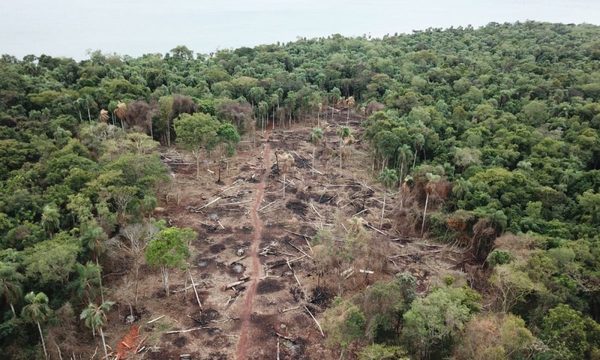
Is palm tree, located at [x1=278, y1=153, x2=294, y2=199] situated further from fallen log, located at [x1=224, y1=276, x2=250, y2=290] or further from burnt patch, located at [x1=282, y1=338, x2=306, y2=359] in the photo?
burnt patch, located at [x1=282, y1=338, x2=306, y2=359]

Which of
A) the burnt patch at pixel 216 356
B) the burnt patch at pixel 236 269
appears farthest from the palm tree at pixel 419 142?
the burnt patch at pixel 216 356

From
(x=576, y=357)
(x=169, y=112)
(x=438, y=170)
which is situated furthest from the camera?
(x=169, y=112)

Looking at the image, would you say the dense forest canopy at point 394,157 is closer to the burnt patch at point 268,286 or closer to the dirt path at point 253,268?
the dirt path at point 253,268

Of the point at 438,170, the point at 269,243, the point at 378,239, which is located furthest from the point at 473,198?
the point at 269,243

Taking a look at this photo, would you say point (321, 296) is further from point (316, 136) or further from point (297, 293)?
point (316, 136)

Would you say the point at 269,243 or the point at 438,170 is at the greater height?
the point at 438,170

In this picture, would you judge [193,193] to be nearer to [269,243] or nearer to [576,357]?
[269,243]

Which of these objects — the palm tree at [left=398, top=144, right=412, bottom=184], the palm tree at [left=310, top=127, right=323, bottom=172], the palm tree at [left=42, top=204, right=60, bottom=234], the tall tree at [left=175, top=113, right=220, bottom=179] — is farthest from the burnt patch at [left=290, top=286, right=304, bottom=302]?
the palm tree at [left=310, top=127, right=323, bottom=172]
